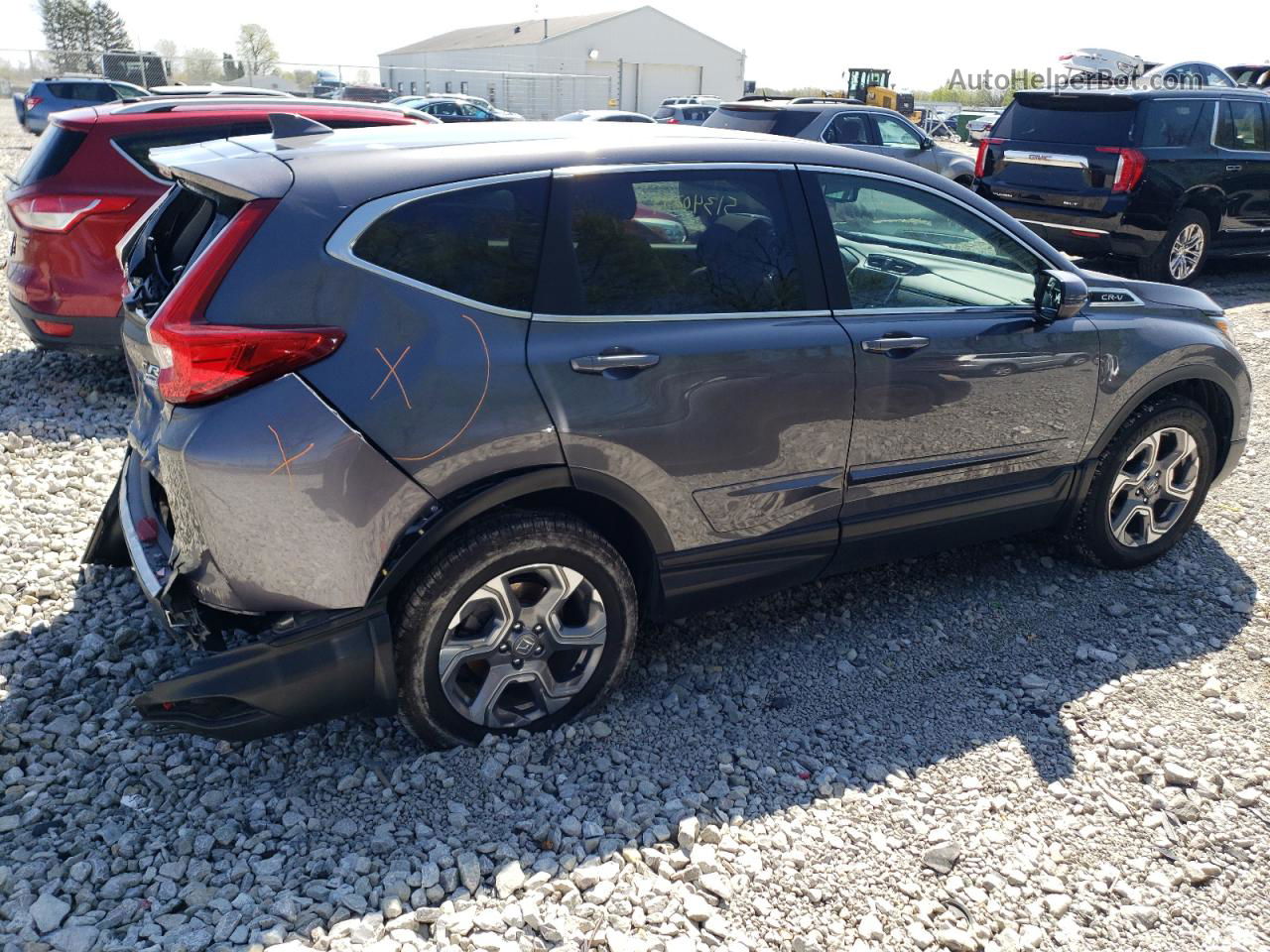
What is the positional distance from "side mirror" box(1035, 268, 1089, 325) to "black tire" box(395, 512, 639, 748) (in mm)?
1875

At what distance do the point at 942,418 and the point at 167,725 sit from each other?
2658 millimetres

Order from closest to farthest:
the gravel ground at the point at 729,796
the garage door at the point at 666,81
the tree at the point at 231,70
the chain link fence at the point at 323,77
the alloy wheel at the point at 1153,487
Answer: the gravel ground at the point at 729,796, the alloy wheel at the point at 1153,487, the chain link fence at the point at 323,77, the tree at the point at 231,70, the garage door at the point at 666,81

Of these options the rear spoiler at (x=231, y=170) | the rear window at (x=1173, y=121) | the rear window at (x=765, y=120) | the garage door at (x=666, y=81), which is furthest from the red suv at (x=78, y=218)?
the garage door at (x=666, y=81)

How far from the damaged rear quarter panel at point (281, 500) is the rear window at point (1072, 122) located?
904 cm

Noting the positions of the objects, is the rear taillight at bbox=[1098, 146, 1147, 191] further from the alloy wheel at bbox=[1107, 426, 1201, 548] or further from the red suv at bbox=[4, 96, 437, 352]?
the red suv at bbox=[4, 96, 437, 352]

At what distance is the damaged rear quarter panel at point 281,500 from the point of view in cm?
262

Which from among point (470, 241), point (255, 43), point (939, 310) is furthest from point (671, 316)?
point (255, 43)

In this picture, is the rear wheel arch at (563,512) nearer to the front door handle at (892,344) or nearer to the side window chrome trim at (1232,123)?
the front door handle at (892,344)

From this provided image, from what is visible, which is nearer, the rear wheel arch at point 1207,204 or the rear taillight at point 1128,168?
the rear taillight at point 1128,168

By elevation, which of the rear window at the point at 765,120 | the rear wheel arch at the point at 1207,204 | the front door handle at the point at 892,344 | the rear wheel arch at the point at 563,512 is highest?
the rear window at the point at 765,120

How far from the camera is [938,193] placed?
12.2ft

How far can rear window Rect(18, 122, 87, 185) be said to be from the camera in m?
5.84

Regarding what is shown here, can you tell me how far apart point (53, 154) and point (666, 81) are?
54.0 m

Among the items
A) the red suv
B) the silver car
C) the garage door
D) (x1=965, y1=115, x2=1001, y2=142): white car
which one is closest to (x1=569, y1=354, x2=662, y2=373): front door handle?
the red suv
